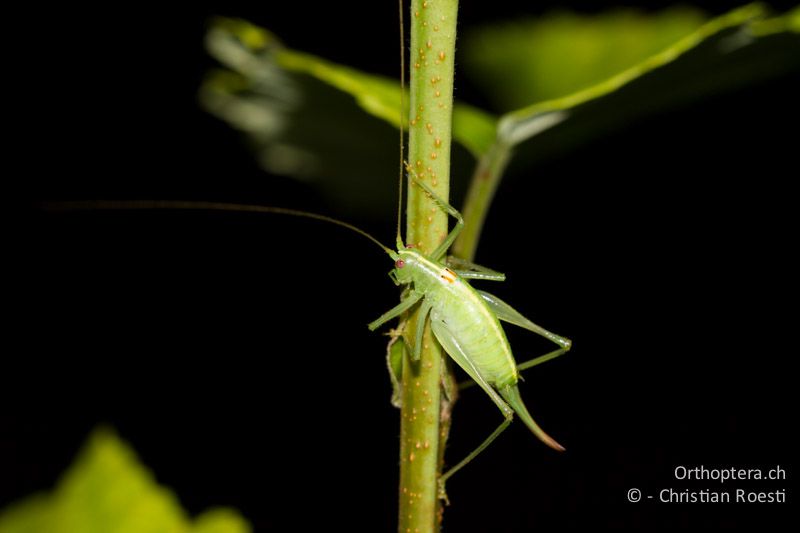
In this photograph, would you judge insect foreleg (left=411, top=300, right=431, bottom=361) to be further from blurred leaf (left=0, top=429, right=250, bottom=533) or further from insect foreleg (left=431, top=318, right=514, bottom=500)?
blurred leaf (left=0, top=429, right=250, bottom=533)

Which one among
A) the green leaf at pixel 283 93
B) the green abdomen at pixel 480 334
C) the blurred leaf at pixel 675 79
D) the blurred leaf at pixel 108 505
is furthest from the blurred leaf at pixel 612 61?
the blurred leaf at pixel 108 505

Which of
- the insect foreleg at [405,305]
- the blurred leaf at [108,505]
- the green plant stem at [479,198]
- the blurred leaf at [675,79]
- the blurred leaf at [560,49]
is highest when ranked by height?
the blurred leaf at [560,49]

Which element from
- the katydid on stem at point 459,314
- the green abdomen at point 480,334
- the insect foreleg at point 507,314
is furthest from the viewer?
the insect foreleg at point 507,314

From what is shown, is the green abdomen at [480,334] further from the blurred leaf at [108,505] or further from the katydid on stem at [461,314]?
the blurred leaf at [108,505]

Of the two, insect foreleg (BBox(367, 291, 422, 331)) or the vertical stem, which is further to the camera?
insect foreleg (BBox(367, 291, 422, 331))

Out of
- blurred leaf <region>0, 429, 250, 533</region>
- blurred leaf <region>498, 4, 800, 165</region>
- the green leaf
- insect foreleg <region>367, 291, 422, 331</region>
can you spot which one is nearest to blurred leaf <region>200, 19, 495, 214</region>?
the green leaf

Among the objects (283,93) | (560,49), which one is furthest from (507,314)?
(560,49)

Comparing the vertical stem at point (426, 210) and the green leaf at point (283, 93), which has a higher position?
the green leaf at point (283, 93)

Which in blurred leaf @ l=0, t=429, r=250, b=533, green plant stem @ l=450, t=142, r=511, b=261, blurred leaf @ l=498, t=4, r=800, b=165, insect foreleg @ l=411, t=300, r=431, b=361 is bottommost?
blurred leaf @ l=0, t=429, r=250, b=533

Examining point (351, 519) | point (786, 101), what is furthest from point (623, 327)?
point (351, 519)
